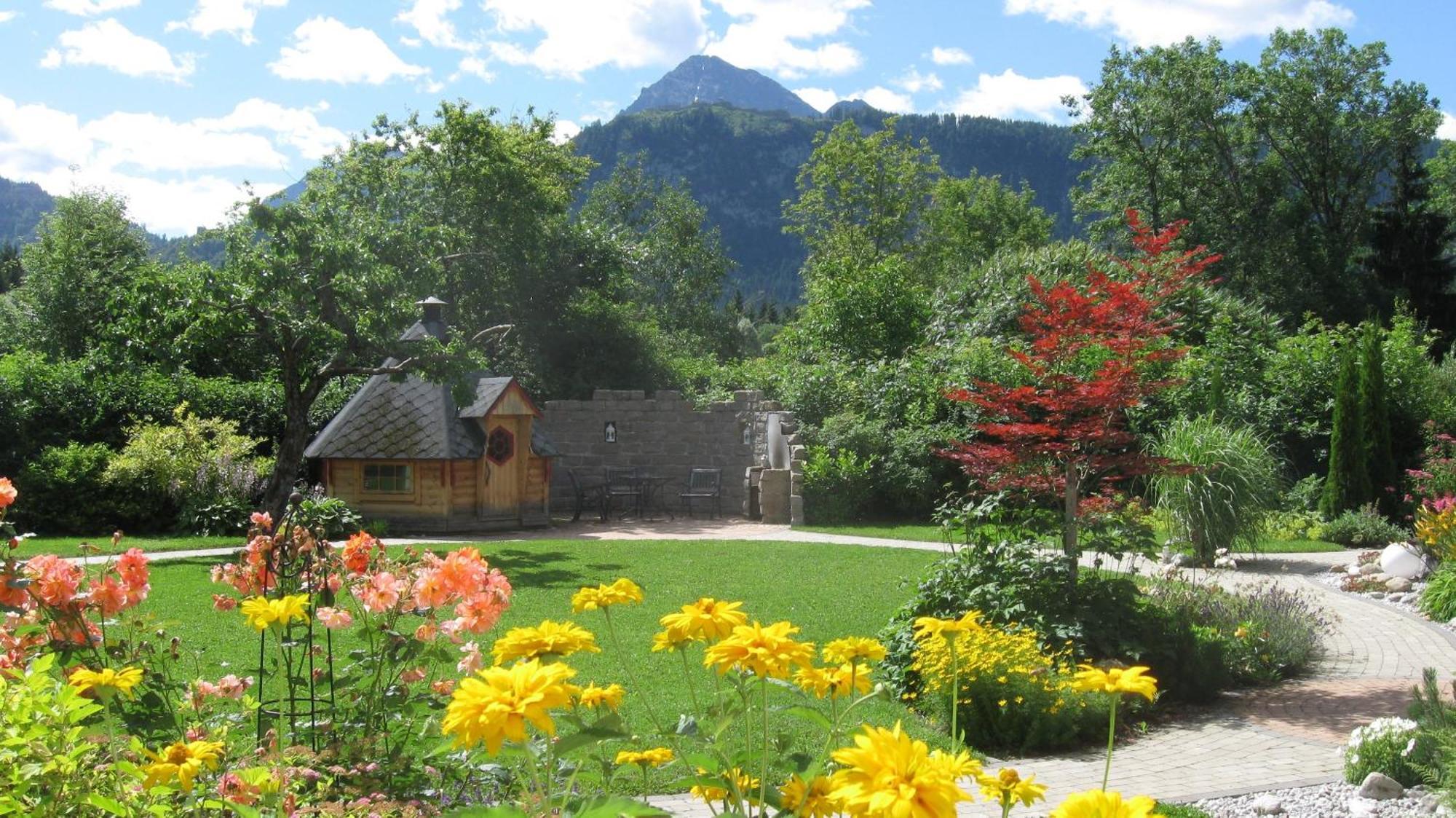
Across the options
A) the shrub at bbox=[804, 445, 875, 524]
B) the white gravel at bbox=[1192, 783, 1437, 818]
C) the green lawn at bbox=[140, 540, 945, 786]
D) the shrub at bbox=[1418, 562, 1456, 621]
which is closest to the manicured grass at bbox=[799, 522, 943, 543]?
the shrub at bbox=[804, 445, 875, 524]

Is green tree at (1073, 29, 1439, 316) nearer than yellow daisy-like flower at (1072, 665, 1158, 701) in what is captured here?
No

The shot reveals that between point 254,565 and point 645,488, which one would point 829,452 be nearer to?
point 645,488

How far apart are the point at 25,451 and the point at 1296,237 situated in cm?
3036

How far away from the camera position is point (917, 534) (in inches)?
582

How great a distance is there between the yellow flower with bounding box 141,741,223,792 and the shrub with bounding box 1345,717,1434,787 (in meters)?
4.97

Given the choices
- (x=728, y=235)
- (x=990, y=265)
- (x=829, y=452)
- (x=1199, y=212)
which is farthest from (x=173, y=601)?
(x=728, y=235)

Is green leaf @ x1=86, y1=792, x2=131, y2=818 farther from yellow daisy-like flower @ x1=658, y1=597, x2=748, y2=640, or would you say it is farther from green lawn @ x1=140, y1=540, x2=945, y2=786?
green lawn @ x1=140, y1=540, x2=945, y2=786

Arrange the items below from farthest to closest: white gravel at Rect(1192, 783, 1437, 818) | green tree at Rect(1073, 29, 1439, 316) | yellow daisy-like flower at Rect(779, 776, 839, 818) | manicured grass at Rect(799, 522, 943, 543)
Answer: green tree at Rect(1073, 29, 1439, 316), manicured grass at Rect(799, 522, 943, 543), white gravel at Rect(1192, 783, 1437, 818), yellow daisy-like flower at Rect(779, 776, 839, 818)

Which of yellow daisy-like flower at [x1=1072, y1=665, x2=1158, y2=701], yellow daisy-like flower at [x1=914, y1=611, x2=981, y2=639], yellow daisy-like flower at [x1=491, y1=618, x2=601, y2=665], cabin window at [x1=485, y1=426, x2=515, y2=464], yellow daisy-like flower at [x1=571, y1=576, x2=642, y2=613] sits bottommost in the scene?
yellow daisy-like flower at [x1=1072, y1=665, x2=1158, y2=701]

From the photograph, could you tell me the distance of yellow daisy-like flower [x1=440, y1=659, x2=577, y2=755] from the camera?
1.53 m

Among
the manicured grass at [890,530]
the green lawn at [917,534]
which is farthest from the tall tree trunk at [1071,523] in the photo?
the manicured grass at [890,530]

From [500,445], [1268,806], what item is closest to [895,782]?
[1268,806]

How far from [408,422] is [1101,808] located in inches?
588

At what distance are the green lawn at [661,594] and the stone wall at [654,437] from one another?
15.2ft
